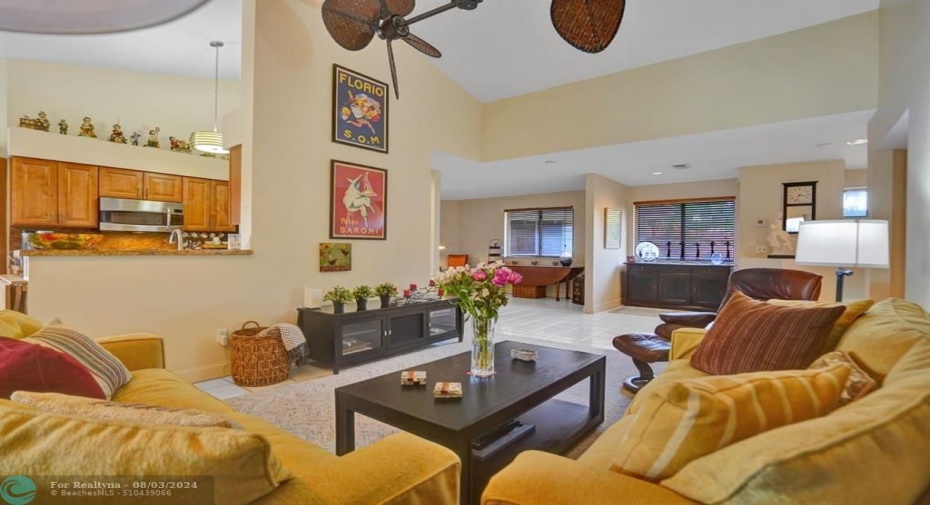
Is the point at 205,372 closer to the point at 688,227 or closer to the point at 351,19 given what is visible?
the point at 351,19

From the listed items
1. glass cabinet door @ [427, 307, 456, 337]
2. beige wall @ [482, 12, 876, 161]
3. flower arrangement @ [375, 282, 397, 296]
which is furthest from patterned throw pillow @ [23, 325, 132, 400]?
beige wall @ [482, 12, 876, 161]

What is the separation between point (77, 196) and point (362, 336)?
393 cm

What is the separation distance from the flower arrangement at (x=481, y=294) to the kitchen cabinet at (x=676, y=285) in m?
5.89

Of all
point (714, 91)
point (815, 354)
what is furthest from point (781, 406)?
point (714, 91)

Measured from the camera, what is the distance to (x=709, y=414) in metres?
0.79

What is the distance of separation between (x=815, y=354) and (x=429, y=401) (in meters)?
1.51

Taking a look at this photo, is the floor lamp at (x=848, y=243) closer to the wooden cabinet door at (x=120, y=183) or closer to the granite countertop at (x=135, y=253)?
the granite countertop at (x=135, y=253)

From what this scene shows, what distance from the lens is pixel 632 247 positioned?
8055 millimetres

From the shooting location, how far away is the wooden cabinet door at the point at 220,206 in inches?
234

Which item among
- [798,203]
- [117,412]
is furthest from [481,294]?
[798,203]

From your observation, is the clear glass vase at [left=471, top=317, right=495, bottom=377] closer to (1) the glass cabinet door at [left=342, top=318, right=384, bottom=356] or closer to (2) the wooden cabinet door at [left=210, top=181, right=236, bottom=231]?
(1) the glass cabinet door at [left=342, top=318, right=384, bottom=356]

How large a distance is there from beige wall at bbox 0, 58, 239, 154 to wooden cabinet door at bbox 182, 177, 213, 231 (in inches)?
23.1

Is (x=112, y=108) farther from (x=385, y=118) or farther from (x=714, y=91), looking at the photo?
(x=714, y=91)

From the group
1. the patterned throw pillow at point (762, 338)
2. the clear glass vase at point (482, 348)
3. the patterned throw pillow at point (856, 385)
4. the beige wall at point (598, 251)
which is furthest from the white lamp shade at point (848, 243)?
the beige wall at point (598, 251)
